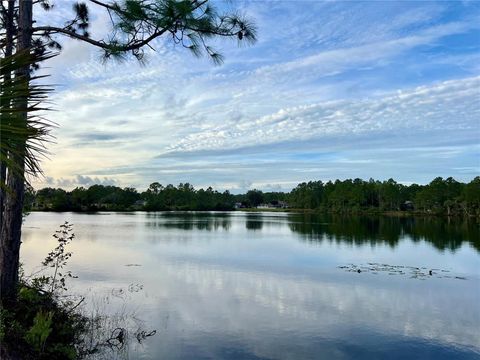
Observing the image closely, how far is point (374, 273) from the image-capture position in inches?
705

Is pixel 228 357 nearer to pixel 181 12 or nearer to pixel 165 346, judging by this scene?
pixel 165 346

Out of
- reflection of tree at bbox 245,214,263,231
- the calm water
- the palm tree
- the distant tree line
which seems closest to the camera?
the palm tree

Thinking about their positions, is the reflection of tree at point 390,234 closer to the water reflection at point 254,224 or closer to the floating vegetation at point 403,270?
the water reflection at point 254,224

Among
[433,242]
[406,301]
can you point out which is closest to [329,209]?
[433,242]

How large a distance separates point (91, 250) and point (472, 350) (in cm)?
1864

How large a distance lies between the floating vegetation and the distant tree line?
54.7 m

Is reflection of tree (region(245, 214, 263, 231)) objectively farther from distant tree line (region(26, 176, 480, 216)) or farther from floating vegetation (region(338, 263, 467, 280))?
distant tree line (region(26, 176, 480, 216))

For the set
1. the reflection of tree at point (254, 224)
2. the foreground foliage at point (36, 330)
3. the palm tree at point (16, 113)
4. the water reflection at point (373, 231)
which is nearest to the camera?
the palm tree at point (16, 113)

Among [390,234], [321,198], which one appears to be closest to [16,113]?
[390,234]

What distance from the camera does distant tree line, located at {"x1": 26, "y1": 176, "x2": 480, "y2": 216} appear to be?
8262 centimetres

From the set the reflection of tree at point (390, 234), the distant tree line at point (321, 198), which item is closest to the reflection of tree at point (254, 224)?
the reflection of tree at point (390, 234)

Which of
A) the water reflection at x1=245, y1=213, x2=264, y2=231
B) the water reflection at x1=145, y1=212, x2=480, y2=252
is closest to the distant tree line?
the water reflection at x1=145, y1=212, x2=480, y2=252

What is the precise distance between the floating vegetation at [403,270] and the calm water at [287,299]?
72 mm

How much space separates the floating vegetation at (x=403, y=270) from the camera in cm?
1778
